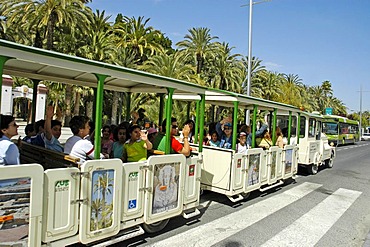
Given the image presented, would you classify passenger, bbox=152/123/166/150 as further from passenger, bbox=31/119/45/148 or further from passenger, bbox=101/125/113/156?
passenger, bbox=31/119/45/148

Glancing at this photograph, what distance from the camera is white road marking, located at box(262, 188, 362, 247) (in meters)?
5.14

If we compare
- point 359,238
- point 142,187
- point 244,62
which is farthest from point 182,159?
point 244,62

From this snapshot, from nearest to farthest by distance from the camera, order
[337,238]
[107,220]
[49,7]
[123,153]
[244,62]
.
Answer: [107,220] → [123,153] → [337,238] → [49,7] → [244,62]

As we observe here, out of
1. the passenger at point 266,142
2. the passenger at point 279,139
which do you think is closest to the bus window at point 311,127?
the passenger at point 279,139

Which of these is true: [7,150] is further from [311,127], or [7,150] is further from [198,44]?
[198,44]

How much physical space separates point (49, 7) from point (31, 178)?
17.7m

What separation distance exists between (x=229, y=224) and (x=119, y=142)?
98.3 inches

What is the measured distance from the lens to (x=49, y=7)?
59.0 ft

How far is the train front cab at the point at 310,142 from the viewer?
11.0m

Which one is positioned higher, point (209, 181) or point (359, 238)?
point (209, 181)

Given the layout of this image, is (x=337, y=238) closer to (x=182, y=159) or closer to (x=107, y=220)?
(x=182, y=159)

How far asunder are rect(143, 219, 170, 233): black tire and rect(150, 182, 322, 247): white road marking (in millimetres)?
288

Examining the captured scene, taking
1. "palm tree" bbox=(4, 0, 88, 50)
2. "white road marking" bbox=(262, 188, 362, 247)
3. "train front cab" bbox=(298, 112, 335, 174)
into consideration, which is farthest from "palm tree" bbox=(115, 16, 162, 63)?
"white road marking" bbox=(262, 188, 362, 247)

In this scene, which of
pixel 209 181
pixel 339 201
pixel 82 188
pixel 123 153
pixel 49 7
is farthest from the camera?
pixel 49 7
